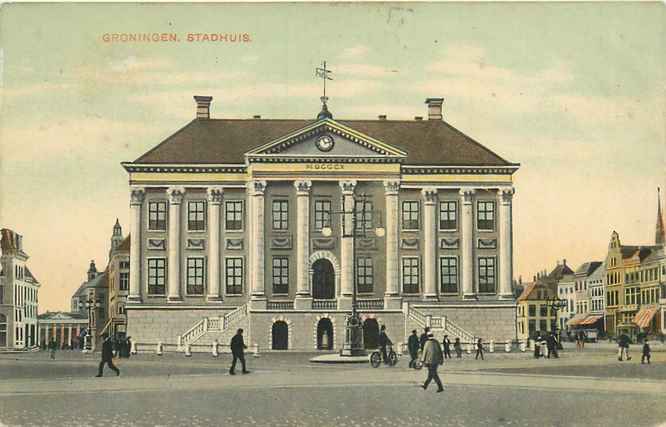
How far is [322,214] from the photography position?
4569 cm

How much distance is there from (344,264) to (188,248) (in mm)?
6279

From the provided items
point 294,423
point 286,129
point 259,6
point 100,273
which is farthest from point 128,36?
point 286,129

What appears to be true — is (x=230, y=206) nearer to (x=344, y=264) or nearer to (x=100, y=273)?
(x=344, y=264)

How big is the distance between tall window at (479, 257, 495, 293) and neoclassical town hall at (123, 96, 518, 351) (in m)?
0.04

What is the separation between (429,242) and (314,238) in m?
4.66

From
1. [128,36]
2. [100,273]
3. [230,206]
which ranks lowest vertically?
[100,273]

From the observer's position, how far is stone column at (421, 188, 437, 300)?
44781 millimetres

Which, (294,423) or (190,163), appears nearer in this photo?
(294,423)

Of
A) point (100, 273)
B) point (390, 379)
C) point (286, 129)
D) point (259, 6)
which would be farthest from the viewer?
point (286, 129)

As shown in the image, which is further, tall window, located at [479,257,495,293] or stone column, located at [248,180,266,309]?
stone column, located at [248,180,266,309]

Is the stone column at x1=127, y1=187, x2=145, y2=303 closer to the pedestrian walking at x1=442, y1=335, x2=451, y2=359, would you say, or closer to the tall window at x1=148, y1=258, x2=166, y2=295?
the tall window at x1=148, y1=258, x2=166, y2=295

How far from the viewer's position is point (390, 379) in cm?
3020

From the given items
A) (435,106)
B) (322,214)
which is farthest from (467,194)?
(435,106)

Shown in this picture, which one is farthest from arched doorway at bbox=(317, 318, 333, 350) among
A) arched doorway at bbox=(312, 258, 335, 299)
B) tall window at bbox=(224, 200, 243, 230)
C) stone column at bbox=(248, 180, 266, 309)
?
tall window at bbox=(224, 200, 243, 230)
